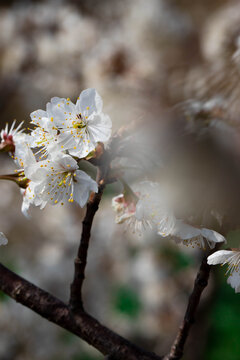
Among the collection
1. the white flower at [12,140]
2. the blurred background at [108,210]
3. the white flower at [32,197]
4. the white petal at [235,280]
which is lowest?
the blurred background at [108,210]

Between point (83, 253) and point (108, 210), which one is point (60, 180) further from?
point (108, 210)

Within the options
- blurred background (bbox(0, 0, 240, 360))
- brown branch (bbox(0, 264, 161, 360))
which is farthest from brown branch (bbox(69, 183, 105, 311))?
blurred background (bbox(0, 0, 240, 360))

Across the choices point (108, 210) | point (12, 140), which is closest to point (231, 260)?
point (12, 140)

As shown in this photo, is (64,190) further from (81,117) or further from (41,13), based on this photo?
(41,13)

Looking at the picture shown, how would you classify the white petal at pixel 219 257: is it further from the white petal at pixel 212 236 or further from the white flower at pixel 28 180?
the white flower at pixel 28 180

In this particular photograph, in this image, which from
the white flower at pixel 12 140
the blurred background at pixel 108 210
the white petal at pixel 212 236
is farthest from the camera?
the blurred background at pixel 108 210

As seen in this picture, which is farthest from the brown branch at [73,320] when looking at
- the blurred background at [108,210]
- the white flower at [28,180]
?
the blurred background at [108,210]

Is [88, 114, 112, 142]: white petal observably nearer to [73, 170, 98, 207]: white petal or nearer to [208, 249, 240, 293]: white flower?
[73, 170, 98, 207]: white petal
